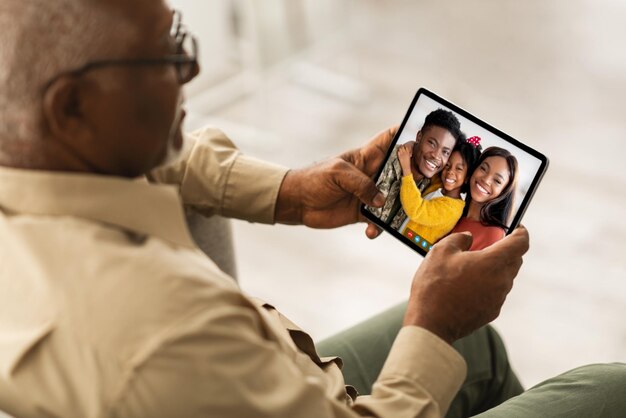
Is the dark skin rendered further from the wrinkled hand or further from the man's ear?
the wrinkled hand

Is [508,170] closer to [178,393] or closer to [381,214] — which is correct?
[381,214]

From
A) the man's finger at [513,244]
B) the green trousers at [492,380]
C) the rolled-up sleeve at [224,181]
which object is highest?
the man's finger at [513,244]

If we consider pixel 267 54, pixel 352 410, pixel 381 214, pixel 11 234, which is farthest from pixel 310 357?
pixel 267 54

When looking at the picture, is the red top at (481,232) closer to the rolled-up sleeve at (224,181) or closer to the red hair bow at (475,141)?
the red hair bow at (475,141)

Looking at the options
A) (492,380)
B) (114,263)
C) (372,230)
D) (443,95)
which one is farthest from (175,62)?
(443,95)

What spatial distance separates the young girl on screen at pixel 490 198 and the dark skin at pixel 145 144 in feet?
0.21

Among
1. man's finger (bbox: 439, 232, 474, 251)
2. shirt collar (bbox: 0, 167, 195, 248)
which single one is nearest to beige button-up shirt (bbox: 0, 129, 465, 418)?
shirt collar (bbox: 0, 167, 195, 248)

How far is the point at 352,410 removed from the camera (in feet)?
3.35

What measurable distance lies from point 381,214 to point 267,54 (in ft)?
4.85

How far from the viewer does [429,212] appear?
4.30ft

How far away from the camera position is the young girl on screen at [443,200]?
128 centimetres

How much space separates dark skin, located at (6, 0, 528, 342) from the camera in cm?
90

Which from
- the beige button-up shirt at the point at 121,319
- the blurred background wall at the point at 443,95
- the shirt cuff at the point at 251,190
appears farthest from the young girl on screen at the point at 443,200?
the blurred background wall at the point at 443,95

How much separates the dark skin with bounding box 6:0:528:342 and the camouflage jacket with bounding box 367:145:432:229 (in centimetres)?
17
